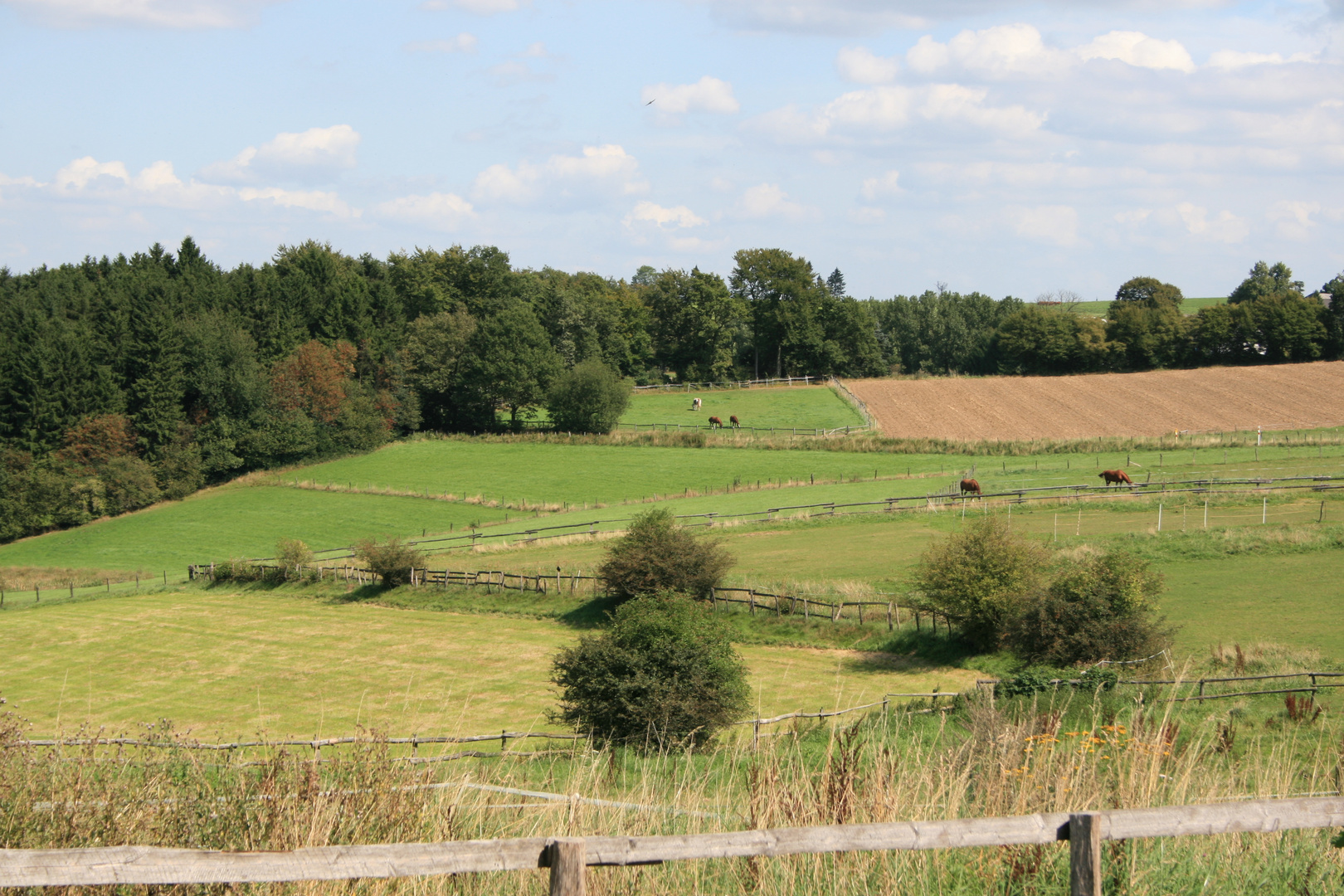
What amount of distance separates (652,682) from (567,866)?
15.8 metres

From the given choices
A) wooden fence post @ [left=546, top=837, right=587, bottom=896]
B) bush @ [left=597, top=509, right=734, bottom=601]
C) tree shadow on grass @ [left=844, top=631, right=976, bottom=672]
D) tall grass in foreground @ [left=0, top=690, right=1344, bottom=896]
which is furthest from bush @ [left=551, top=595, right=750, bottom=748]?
wooden fence post @ [left=546, top=837, right=587, bottom=896]

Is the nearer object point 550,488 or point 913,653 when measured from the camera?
point 913,653

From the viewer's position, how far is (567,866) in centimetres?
393

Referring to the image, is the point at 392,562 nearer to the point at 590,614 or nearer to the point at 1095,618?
the point at 590,614

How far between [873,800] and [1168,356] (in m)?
104

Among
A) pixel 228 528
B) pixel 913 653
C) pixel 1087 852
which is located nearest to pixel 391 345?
pixel 228 528

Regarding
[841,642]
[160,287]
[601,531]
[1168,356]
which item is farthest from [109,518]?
[1168,356]

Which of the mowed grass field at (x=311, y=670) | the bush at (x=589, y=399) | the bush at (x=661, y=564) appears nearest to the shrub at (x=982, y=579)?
the mowed grass field at (x=311, y=670)

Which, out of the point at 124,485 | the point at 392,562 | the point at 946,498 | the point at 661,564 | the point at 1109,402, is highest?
the point at 1109,402

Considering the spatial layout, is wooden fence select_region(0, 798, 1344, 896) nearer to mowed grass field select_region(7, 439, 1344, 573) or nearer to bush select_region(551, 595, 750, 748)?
bush select_region(551, 595, 750, 748)

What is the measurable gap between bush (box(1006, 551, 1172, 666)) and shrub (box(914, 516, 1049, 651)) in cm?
130

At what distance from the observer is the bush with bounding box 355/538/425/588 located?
40969 mm

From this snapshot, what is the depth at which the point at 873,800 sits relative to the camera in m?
5.72

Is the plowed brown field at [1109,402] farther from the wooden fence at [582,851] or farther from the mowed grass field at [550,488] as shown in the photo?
the wooden fence at [582,851]
